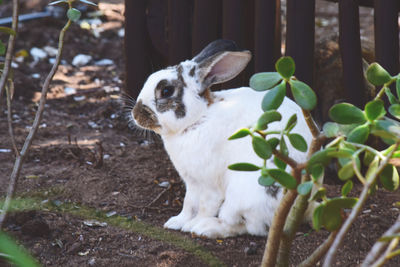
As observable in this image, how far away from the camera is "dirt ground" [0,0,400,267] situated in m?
2.97

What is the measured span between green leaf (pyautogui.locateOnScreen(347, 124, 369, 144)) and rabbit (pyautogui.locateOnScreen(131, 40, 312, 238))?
1.31 metres

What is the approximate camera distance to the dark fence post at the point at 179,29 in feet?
13.9

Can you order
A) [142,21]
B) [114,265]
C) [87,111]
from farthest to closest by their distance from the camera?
[87,111] < [142,21] < [114,265]

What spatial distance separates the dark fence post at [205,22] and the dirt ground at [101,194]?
84 cm

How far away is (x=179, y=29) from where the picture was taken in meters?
4.26

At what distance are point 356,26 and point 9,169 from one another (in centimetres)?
233

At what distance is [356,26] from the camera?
144 inches

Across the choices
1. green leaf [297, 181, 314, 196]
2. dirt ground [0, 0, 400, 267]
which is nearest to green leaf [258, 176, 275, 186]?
green leaf [297, 181, 314, 196]

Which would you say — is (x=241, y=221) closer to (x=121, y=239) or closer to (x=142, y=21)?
(x=121, y=239)

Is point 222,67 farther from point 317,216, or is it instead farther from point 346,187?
point 317,216

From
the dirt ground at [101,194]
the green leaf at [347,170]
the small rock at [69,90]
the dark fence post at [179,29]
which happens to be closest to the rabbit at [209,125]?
the dirt ground at [101,194]

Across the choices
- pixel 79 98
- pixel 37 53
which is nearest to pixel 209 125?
pixel 79 98

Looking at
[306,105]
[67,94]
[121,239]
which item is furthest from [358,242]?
[67,94]

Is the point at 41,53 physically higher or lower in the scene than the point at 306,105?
lower
